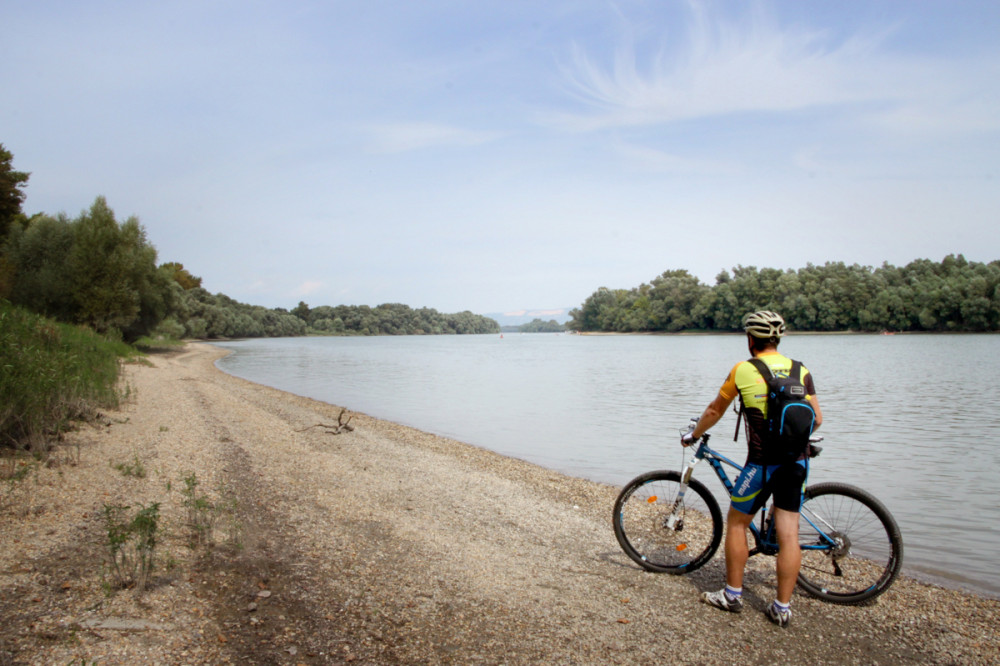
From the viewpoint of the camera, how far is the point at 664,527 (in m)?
5.48

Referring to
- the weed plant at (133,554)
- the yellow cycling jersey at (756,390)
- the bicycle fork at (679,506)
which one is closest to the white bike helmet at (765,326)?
the yellow cycling jersey at (756,390)

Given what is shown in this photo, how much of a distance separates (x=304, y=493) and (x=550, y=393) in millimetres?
21582

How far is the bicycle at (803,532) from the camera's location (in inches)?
190

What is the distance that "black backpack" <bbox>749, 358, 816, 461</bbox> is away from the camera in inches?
166

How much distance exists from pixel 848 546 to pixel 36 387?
9541mm

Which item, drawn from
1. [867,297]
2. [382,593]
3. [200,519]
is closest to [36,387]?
[200,519]

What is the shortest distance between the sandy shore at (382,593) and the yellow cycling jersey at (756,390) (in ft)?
4.54

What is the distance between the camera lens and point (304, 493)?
7828mm

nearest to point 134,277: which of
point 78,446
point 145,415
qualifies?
point 145,415

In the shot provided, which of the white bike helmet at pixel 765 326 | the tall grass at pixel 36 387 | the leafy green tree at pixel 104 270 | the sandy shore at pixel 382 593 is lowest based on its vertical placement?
the sandy shore at pixel 382 593

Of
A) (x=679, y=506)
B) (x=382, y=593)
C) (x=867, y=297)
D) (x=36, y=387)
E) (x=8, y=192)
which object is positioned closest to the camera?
(x=382, y=593)

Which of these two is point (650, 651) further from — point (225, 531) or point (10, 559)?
point (10, 559)

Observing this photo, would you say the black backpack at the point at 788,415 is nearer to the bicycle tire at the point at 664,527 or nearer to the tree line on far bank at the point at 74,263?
the bicycle tire at the point at 664,527

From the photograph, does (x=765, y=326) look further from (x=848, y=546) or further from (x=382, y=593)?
(x=382, y=593)
